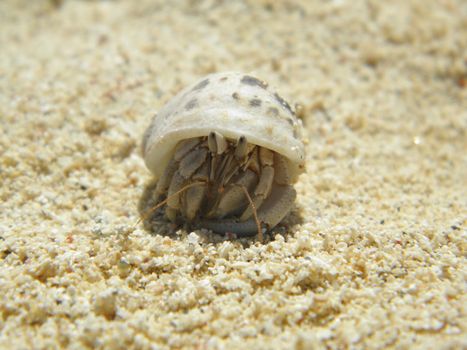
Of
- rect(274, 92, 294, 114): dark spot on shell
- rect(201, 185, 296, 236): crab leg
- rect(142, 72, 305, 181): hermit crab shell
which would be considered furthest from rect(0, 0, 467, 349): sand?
rect(274, 92, 294, 114): dark spot on shell

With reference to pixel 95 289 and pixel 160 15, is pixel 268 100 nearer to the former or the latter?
pixel 95 289

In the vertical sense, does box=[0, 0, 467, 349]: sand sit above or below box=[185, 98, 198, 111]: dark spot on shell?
below

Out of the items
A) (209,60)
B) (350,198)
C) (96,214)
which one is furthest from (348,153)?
(96,214)

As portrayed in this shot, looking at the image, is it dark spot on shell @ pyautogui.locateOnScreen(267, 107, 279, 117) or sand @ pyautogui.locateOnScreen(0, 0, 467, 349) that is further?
dark spot on shell @ pyautogui.locateOnScreen(267, 107, 279, 117)

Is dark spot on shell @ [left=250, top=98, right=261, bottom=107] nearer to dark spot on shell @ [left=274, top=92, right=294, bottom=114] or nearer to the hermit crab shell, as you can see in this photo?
the hermit crab shell

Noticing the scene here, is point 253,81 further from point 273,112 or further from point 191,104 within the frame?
point 191,104

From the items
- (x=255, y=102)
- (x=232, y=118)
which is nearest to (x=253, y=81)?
(x=255, y=102)
